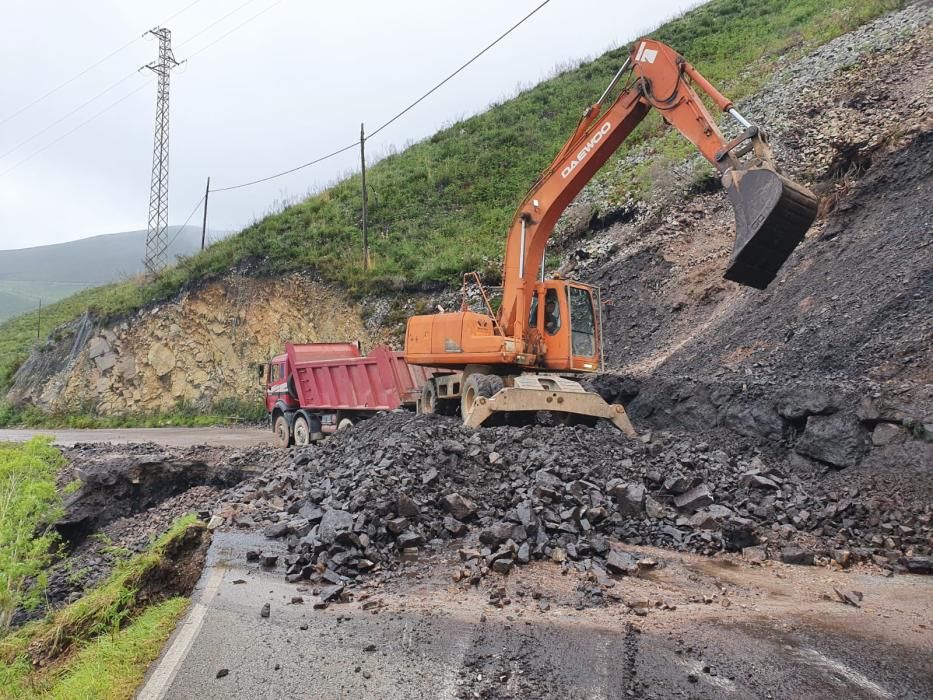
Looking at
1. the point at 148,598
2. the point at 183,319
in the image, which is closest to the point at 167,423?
the point at 183,319

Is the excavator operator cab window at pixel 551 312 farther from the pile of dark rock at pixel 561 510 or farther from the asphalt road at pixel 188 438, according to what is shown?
the asphalt road at pixel 188 438

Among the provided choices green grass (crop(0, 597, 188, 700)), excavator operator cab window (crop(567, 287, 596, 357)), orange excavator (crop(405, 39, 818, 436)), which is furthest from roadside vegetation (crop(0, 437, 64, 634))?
excavator operator cab window (crop(567, 287, 596, 357))

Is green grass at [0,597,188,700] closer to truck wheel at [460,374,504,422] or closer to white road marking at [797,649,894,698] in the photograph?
white road marking at [797,649,894,698]

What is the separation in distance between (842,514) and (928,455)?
97 centimetres

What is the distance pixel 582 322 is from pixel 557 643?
664cm

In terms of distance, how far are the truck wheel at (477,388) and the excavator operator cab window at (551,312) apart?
1153 millimetres

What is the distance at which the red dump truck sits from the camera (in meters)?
13.4

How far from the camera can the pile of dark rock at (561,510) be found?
5.67 metres

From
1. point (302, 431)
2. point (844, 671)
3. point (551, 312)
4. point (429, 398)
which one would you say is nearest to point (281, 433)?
point (302, 431)

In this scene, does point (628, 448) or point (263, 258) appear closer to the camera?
point (628, 448)

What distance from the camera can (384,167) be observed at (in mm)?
32281

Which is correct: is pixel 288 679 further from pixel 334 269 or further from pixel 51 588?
pixel 334 269

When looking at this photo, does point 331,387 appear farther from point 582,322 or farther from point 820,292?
point 820,292

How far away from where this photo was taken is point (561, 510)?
621 centimetres
